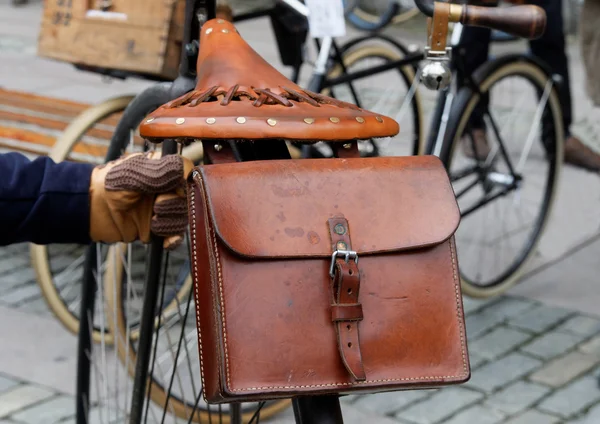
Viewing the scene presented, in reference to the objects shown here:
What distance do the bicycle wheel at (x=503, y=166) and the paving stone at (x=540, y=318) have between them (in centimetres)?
17

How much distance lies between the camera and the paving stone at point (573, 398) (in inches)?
137

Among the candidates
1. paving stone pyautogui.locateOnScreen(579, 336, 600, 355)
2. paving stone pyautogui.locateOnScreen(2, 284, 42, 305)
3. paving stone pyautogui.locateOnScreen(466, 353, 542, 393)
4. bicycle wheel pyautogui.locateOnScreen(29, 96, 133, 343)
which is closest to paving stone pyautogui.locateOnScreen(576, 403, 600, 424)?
paving stone pyautogui.locateOnScreen(466, 353, 542, 393)

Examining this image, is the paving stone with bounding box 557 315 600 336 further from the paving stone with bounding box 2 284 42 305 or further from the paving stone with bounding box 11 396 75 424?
the paving stone with bounding box 2 284 42 305

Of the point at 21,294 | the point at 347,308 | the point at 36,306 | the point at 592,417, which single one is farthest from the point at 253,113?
the point at 21,294

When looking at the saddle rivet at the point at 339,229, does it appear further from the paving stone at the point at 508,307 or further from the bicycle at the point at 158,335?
the paving stone at the point at 508,307

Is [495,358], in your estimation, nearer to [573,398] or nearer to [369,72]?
[573,398]

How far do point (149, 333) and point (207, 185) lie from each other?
0.86 metres

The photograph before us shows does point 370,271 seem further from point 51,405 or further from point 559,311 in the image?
point 559,311

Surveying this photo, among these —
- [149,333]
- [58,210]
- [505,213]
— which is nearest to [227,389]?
[58,210]

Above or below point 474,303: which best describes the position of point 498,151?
above

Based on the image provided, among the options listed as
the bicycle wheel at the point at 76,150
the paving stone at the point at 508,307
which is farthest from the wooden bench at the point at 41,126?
the paving stone at the point at 508,307

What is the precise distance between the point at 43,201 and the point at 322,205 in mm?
574

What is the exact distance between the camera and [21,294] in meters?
4.44

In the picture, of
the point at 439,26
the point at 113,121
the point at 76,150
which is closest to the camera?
the point at 439,26
